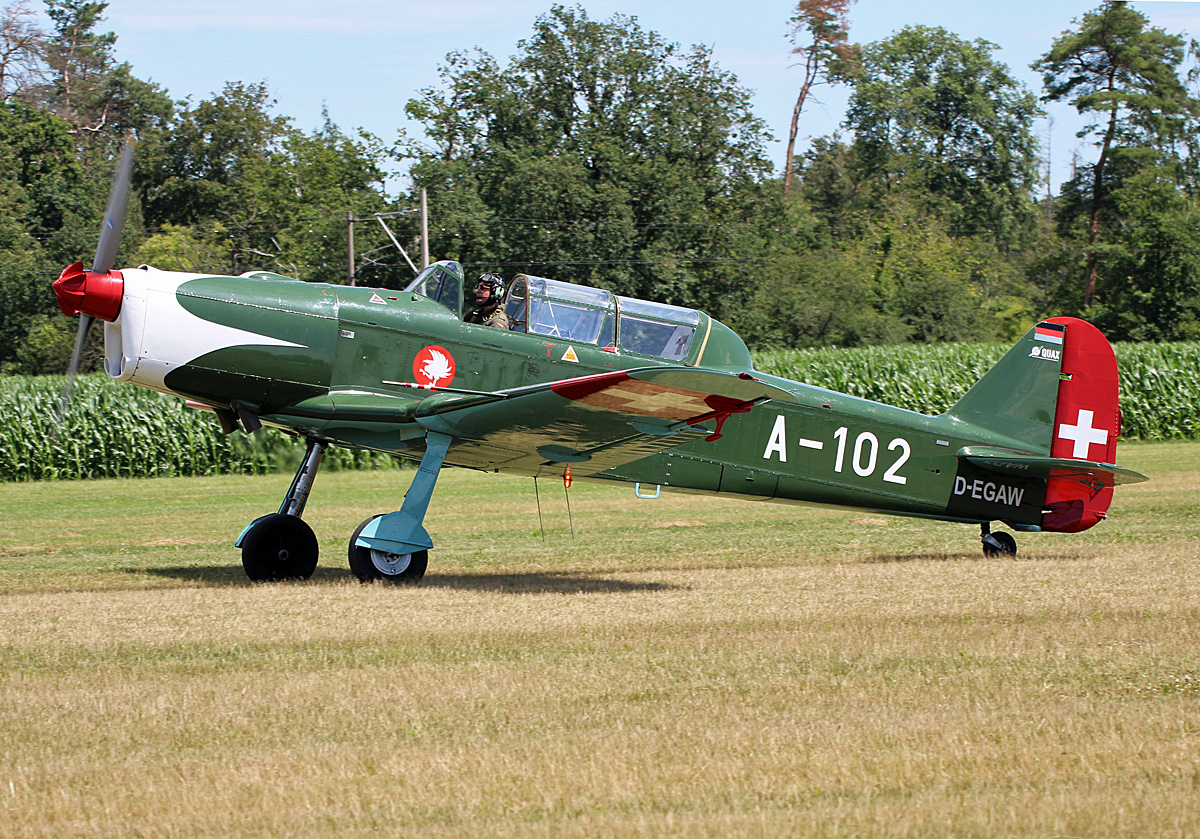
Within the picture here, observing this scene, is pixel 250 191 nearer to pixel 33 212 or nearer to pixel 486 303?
pixel 33 212

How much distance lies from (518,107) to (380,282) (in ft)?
33.7

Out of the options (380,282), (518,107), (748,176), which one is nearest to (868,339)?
(748,176)

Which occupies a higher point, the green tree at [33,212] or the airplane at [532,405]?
the green tree at [33,212]

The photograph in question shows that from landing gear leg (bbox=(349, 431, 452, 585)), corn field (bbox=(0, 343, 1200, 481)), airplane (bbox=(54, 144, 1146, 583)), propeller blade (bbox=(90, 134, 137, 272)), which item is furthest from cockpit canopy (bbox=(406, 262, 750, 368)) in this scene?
corn field (bbox=(0, 343, 1200, 481))

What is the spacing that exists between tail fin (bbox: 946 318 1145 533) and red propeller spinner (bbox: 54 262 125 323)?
7.55m

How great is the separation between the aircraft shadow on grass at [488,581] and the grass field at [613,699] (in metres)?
→ 0.07

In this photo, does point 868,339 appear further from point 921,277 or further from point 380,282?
point 380,282

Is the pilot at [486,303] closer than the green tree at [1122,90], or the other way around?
the pilot at [486,303]

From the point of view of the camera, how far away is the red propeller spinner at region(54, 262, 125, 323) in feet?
28.1

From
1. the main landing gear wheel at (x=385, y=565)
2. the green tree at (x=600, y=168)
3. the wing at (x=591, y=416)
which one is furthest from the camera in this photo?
the green tree at (x=600, y=168)

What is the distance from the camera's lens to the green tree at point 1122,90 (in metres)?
53.7

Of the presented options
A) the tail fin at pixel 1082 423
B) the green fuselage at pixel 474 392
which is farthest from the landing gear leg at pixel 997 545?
the green fuselage at pixel 474 392

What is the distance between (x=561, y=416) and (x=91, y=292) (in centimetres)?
363

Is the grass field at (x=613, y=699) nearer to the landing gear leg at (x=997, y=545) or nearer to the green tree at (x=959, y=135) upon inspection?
the landing gear leg at (x=997, y=545)
